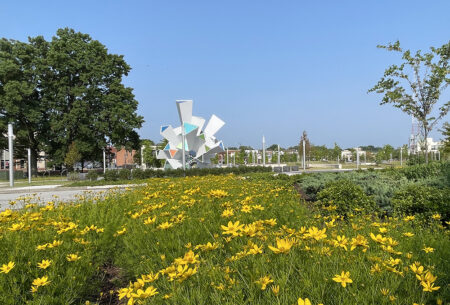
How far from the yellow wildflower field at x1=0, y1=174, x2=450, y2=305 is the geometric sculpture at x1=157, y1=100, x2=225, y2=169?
84.6 feet

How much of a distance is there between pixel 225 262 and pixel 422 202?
4837 millimetres

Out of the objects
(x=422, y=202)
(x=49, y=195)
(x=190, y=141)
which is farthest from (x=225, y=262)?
(x=190, y=141)

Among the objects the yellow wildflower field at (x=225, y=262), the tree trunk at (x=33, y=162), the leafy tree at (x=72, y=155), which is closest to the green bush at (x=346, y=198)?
the yellow wildflower field at (x=225, y=262)

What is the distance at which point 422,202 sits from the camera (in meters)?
5.44

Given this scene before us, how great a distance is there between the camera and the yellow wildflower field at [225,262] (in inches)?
68.3

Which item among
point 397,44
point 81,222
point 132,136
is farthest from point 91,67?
point 81,222

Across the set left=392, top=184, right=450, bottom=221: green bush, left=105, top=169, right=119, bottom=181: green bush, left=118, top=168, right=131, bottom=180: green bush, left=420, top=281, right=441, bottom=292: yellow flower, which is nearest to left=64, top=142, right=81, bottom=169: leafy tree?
left=105, top=169, right=119, bottom=181: green bush

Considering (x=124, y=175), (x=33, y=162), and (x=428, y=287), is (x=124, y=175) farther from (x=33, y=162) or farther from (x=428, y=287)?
(x=428, y=287)

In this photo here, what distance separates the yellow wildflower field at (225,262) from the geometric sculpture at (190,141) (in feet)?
84.6

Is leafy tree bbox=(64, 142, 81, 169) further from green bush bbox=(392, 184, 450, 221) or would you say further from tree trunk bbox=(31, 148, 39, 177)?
green bush bbox=(392, 184, 450, 221)

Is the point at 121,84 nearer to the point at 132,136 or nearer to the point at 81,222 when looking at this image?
the point at 132,136

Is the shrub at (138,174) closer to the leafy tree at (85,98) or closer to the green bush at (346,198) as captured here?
the leafy tree at (85,98)

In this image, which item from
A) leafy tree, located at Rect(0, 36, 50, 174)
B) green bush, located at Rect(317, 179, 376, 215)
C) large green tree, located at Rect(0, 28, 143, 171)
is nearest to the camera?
green bush, located at Rect(317, 179, 376, 215)

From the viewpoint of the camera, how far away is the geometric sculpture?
30.2 meters
